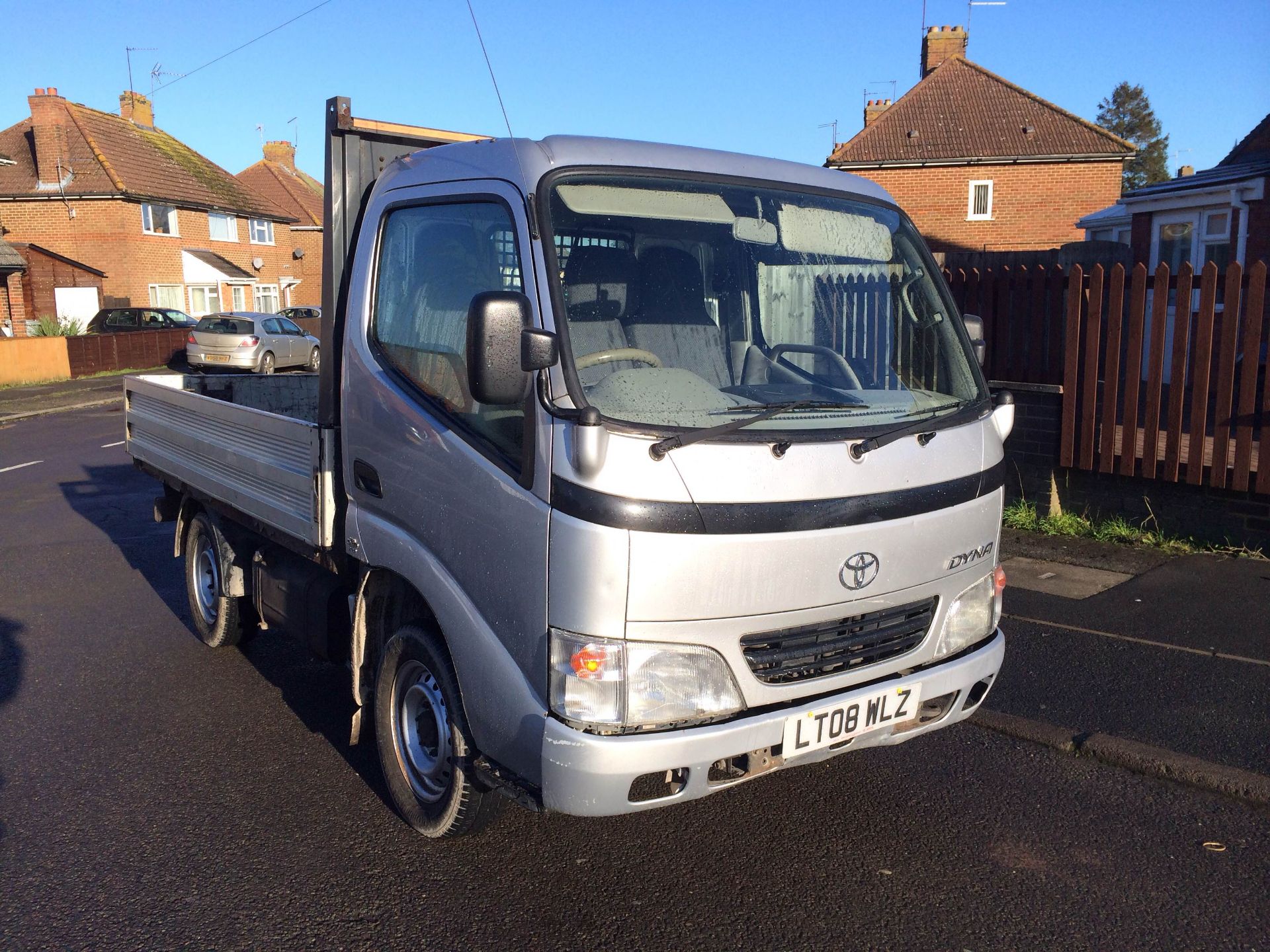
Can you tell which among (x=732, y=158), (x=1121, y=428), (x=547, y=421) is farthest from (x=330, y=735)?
(x=1121, y=428)

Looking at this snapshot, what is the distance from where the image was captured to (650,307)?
11.5 ft

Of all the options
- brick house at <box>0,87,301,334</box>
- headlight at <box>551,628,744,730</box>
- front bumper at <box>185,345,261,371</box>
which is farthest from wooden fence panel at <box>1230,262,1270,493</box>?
brick house at <box>0,87,301,334</box>

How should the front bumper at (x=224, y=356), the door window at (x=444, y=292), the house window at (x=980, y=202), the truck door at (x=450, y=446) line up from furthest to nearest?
1. the house window at (x=980, y=202)
2. the front bumper at (x=224, y=356)
3. the door window at (x=444, y=292)
4. the truck door at (x=450, y=446)

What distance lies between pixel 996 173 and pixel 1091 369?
27648 millimetres

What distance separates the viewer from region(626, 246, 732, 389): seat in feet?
11.3

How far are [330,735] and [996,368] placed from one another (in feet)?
20.0

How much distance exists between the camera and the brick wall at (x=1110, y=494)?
721 cm

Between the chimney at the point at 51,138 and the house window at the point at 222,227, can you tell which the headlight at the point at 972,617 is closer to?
the chimney at the point at 51,138

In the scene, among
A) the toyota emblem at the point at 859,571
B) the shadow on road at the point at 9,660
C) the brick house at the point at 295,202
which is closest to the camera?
the toyota emblem at the point at 859,571

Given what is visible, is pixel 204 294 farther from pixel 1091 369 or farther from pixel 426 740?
pixel 426 740

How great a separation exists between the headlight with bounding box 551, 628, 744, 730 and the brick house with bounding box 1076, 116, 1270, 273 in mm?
13821

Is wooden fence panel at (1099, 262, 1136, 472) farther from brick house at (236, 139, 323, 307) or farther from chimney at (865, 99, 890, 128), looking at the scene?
brick house at (236, 139, 323, 307)

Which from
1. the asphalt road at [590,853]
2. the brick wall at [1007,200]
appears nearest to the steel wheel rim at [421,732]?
the asphalt road at [590,853]

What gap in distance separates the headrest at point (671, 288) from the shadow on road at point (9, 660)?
4.00 meters
